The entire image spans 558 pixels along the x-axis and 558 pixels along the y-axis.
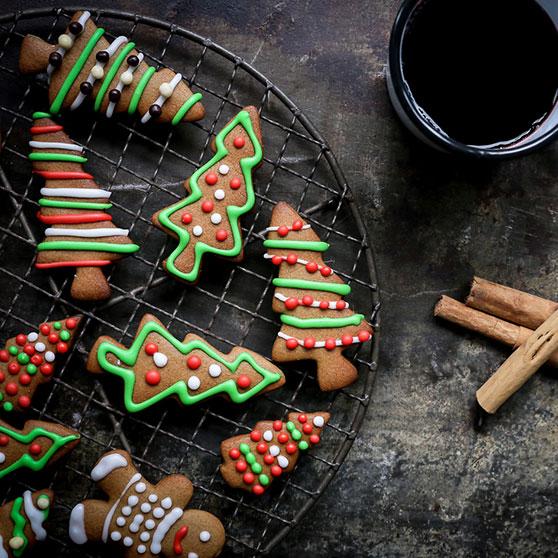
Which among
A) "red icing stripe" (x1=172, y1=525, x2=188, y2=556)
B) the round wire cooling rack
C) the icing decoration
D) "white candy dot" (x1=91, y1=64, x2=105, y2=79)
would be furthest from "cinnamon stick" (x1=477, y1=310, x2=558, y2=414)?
"white candy dot" (x1=91, y1=64, x2=105, y2=79)

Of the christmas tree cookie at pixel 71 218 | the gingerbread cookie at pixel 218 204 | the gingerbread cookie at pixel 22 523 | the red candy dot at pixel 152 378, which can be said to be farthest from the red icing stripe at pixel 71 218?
the gingerbread cookie at pixel 22 523

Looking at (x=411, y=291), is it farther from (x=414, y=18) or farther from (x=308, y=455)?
(x=414, y=18)

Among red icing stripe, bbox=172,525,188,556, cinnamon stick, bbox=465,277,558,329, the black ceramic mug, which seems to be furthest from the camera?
cinnamon stick, bbox=465,277,558,329

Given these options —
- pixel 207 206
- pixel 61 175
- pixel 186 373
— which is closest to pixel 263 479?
pixel 186 373

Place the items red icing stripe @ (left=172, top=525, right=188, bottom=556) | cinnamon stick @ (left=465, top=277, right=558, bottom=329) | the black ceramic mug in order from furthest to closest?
1. cinnamon stick @ (left=465, top=277, right=558, bottom=329)
2. red icing stripe @ (left=172, top=525, right=188, bottom=556)
3. the black ceramic mug

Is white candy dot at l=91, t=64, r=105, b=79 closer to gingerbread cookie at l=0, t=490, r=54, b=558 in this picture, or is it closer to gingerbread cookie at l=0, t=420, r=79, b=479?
gingerbread cookie at l=0, t=420, r=79, b=479

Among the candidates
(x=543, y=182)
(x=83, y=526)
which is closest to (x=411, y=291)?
(x=543, y=182)
